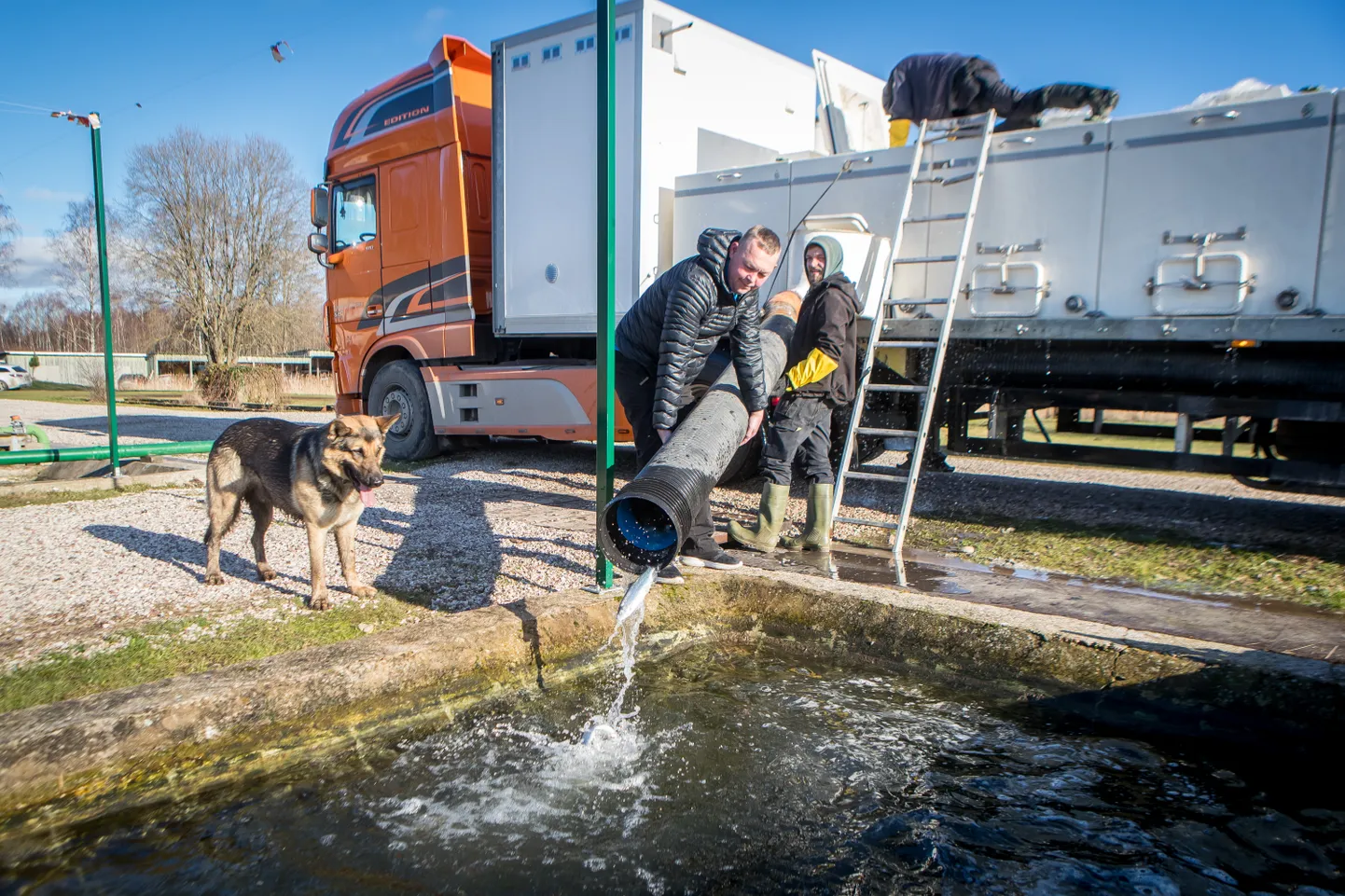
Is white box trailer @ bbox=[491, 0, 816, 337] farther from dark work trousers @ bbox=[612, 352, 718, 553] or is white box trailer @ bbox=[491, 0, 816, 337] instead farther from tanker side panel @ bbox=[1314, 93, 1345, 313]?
tanker side panel @ bbox=[1314, 93, 1345, 313]

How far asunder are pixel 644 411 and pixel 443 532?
1.83 m

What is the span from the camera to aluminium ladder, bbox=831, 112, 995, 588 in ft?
18.2

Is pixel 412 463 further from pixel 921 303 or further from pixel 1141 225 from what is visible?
pixel 1141 225

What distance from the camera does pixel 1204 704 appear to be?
10.2 feet

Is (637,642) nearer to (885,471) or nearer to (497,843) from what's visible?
(497,843)

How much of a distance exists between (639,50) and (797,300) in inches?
106

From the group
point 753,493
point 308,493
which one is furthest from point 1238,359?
point 308,493

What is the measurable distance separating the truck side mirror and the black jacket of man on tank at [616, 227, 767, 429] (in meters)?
6.35

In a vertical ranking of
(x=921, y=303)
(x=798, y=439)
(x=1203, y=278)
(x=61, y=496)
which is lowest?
(x=61, y=496)

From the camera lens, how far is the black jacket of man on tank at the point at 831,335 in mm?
5238

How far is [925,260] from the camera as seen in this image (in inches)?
236

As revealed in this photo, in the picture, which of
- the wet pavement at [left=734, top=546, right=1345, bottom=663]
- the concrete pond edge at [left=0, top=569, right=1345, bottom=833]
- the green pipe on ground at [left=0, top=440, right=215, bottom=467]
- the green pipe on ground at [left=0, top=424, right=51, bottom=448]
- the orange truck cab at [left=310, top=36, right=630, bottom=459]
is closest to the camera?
the concrete pond edge at [left=0, top=569, right=1345, bottom=833]

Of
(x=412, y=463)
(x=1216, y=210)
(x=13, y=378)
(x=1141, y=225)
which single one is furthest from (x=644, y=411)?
(x=13, y=378)

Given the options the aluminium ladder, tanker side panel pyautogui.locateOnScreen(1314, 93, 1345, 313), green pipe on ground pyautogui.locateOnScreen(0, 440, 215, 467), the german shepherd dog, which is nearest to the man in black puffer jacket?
the aluminium ladder
